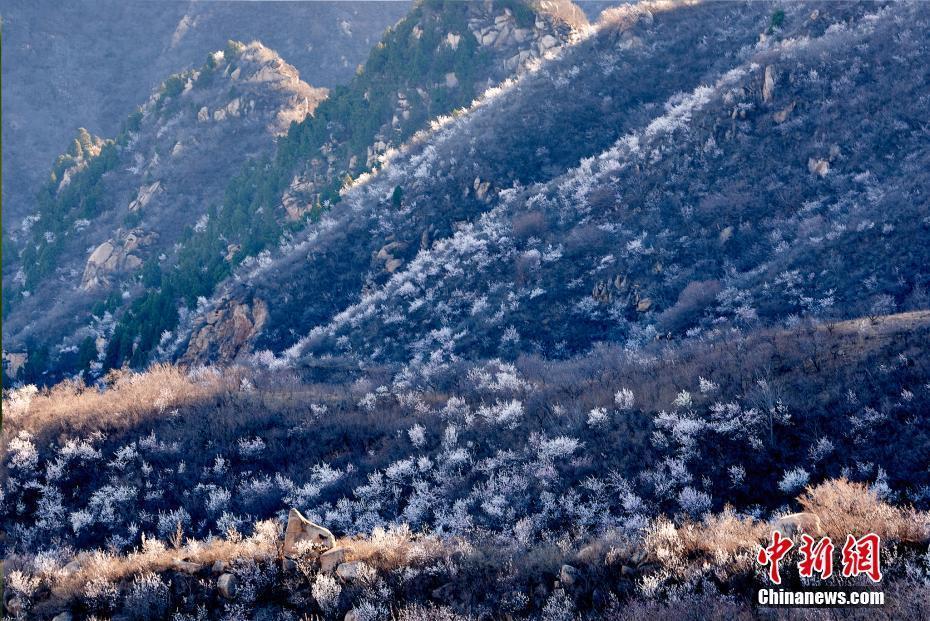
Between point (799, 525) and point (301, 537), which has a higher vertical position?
point (799, 525)

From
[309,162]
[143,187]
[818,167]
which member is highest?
[143,187]

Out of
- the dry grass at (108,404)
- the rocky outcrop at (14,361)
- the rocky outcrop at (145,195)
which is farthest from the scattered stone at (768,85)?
the rocky outcrop at (145,195)

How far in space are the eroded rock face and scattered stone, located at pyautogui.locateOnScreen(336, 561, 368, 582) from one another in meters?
27.5

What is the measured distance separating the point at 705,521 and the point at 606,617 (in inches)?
147

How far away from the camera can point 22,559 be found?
48.1ft

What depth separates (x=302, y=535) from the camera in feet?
43.0

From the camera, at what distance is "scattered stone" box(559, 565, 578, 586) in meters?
10.8

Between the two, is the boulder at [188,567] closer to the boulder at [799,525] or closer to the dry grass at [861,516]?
the boulder at [799,525]

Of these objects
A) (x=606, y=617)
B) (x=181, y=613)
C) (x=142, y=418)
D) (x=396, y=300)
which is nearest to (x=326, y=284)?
(x=396, y=300)

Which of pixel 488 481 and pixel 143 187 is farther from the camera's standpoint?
pixel 143 187

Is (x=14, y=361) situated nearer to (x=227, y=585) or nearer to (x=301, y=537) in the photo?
(x=301, y=537)

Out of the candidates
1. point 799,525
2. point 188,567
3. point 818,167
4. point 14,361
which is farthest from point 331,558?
point 14,361

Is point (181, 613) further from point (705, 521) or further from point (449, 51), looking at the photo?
point (449, 51)

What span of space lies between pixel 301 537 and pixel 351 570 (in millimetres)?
1625
